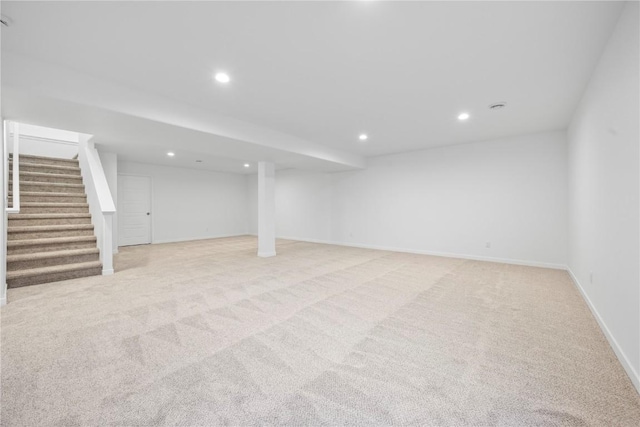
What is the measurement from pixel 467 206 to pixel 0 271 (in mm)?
7323

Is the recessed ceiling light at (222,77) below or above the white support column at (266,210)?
above

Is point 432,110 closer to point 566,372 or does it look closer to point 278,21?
point 278,21

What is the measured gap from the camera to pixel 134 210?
7680 millimetres

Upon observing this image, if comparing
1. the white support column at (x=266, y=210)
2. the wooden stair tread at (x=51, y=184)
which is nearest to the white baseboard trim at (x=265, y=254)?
the white support column at (x=266, y=210)

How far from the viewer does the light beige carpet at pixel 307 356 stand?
1.50m

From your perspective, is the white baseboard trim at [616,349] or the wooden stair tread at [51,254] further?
the wooden stair tread at [51,254]

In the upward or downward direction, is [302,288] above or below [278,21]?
below

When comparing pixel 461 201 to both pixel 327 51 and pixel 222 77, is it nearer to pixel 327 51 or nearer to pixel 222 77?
pixel 327 51

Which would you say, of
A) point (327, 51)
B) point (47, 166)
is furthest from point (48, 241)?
point (327, 51)

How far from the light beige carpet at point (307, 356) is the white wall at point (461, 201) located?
173cm

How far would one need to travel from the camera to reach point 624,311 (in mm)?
1951

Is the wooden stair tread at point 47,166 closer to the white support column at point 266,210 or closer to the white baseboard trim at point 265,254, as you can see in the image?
the white support column at point 266,210

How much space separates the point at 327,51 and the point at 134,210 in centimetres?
775

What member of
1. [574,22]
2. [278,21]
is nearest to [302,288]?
[278,21]
